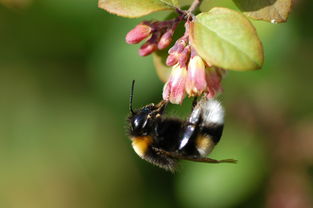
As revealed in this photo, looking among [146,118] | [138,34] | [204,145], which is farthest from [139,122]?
[138,34]

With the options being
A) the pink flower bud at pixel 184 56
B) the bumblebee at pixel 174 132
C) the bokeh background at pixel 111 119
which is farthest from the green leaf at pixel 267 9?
the bokeh background at pixel 111 119

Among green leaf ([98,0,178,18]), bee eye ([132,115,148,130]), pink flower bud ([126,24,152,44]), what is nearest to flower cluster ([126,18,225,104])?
pink flower bud ([126,24,152,44])

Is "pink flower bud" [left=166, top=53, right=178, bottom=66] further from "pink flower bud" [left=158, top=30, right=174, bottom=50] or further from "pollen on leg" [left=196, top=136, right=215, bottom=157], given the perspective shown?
"pollen on leg" [left=196, top=136, right=215, bottom=157]

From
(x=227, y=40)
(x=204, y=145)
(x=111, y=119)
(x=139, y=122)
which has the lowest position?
(x=111, y=119)

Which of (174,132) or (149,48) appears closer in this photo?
(149,48)

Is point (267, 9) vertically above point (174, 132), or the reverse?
point (267, 9)

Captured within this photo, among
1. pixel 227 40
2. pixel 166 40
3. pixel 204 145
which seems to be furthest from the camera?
pixel 204 145

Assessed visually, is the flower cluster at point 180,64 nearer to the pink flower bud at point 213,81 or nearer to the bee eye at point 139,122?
the pink flower bud at point 213,81

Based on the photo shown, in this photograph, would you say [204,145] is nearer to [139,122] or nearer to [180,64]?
[139,122]
